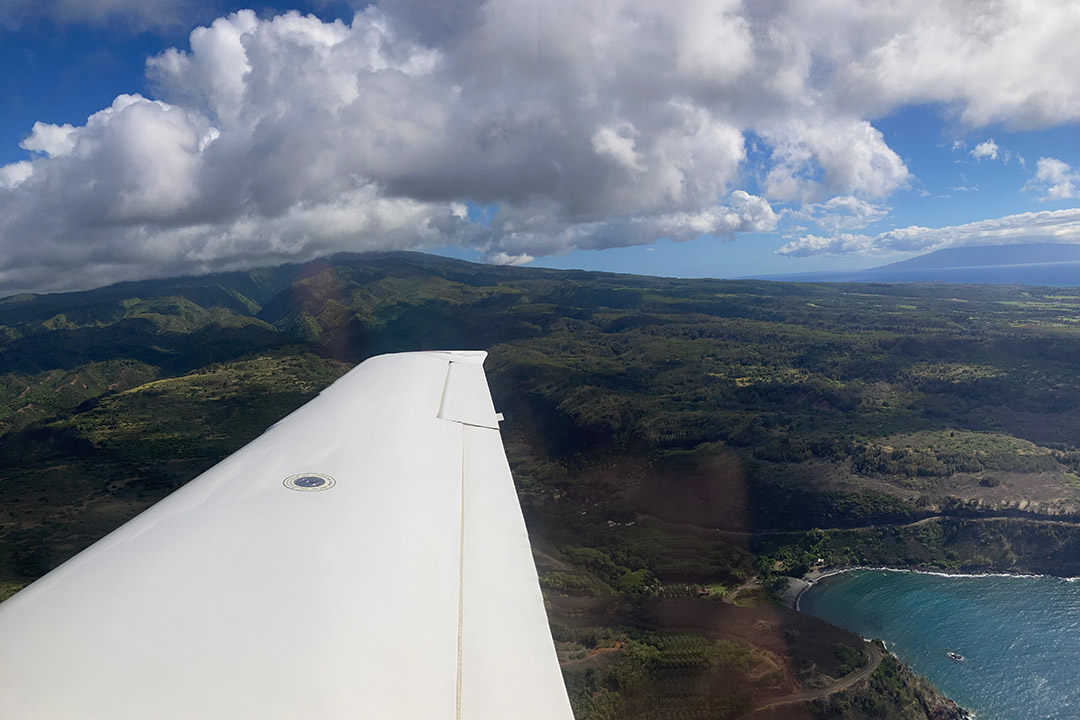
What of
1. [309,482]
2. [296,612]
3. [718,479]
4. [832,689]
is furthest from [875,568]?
[296,612]

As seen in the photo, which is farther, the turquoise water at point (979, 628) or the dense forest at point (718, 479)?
the turquoise water at point (979, 628)

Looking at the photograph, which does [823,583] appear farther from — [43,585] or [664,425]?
[43,585]

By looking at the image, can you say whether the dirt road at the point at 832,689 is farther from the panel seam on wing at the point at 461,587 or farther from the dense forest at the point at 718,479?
the panel seam on wing at the point at 461,587

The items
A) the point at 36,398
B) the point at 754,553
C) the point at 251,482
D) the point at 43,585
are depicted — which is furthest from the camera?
the point at 36,398

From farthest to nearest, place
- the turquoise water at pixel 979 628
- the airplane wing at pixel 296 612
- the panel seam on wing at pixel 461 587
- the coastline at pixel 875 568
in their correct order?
the coastline at pixel 875 568 < the turquoise water at pixel 979 628 < the panel seam on wing at pixel 461 587 < the airplane wing at pixel 296 612

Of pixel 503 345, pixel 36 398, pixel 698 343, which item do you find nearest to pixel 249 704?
pixel 698 343

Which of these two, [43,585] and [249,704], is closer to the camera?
[249,704]


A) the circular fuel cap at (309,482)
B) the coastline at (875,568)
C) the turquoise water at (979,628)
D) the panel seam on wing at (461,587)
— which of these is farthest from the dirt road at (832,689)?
the circular fuel cap at (309,482)
